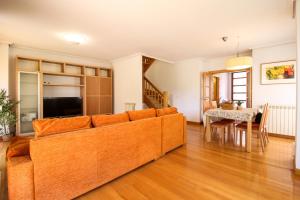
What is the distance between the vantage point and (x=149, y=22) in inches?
112

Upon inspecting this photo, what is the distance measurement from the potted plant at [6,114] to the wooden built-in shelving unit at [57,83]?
19 centimetres

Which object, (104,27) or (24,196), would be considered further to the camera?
(104,27)

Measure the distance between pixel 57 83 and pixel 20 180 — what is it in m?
4.15

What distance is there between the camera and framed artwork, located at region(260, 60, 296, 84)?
3.84m

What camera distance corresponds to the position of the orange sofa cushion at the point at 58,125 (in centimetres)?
153

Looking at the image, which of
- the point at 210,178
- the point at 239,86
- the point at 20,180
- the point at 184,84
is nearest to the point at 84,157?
the point at 20,180

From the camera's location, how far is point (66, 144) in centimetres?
159

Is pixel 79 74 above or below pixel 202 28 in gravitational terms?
below

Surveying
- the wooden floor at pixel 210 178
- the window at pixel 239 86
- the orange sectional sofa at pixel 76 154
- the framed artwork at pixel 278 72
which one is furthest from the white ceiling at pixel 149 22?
the window at pixel 239 86

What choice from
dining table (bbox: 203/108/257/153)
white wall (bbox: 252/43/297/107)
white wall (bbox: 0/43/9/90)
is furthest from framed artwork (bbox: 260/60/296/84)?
white wall (bbox: 0/43/9/90)

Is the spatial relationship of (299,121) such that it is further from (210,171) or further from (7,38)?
(7,38)

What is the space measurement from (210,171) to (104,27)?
3.11 meters

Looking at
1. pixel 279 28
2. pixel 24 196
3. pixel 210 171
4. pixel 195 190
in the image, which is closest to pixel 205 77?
pixel 279 28

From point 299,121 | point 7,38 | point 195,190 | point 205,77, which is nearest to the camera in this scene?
point 195,190
